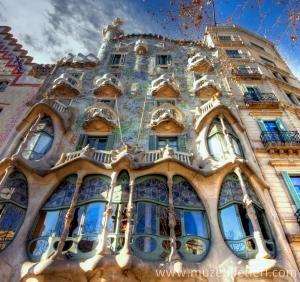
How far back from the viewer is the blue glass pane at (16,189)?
11321 mm

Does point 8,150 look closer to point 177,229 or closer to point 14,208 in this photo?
point 14,208

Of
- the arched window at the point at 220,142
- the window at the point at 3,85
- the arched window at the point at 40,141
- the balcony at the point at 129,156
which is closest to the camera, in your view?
the balcony at the point at 129,156

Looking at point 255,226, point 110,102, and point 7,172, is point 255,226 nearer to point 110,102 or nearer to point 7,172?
point 7,172

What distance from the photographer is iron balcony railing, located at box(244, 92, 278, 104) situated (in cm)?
1748

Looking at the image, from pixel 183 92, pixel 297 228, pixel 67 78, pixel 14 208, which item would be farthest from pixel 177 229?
pixel 67 78

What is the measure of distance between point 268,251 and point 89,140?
34.8 ft

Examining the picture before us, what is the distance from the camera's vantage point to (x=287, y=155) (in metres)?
14.0

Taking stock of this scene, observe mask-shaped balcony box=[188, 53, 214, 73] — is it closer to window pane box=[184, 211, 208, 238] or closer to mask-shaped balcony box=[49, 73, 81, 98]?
mask-shaped balcony box=[49, 73, 81, 98]

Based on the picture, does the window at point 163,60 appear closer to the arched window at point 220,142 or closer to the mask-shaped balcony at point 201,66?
the mask-shaped balcony at point 201,66

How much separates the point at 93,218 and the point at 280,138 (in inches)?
430

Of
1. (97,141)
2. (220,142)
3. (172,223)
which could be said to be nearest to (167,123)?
(220,142)

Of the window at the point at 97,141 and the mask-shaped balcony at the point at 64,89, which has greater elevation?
the mask-shaped balcony at the point at 64,89

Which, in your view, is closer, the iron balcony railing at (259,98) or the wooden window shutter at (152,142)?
the wooden window shutter at (152,142)

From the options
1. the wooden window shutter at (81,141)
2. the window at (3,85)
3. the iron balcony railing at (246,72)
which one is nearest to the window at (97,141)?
the wooden window shutter at (81,141)
